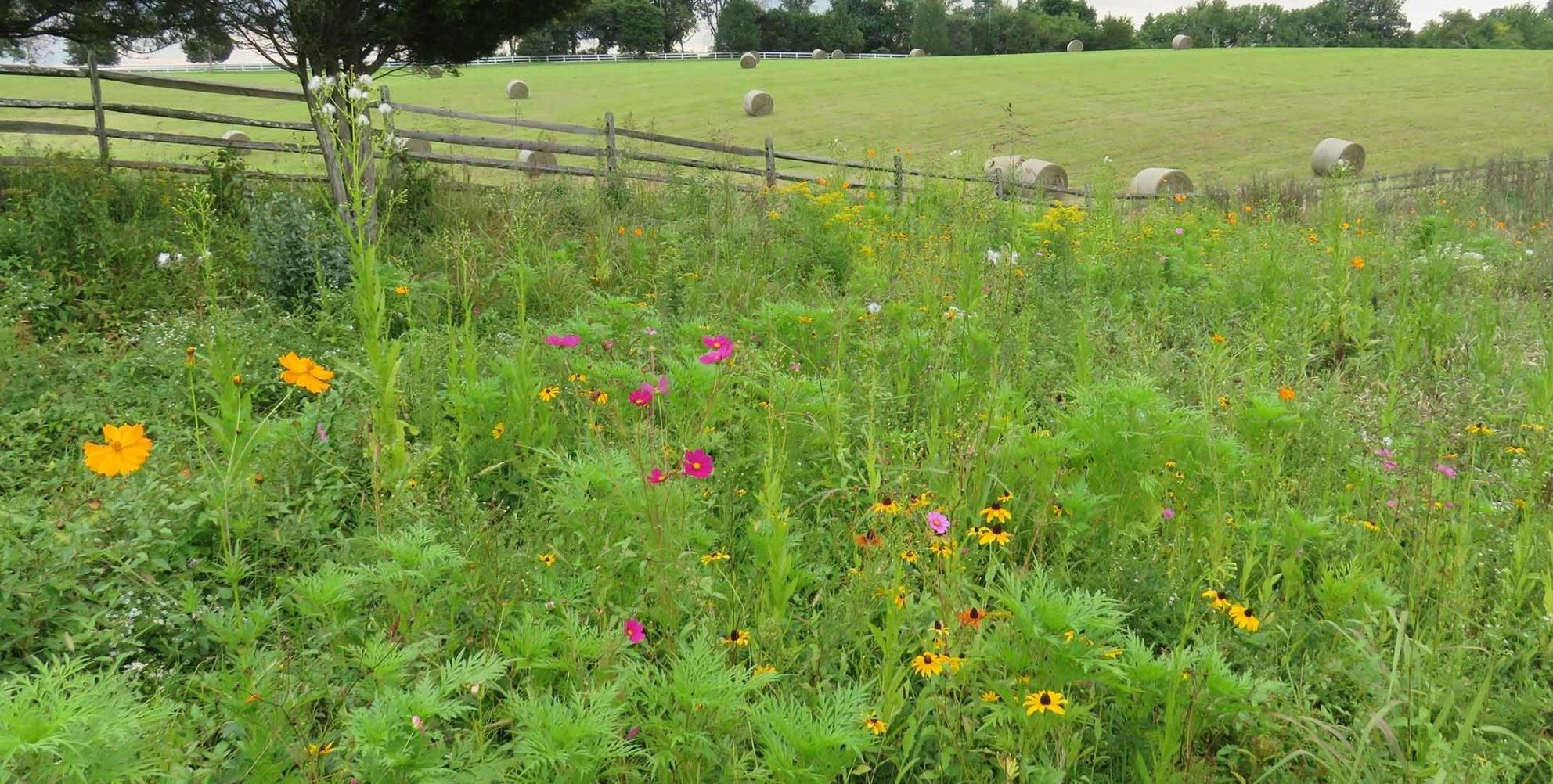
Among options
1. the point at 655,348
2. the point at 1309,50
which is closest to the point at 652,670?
the point at 655,348

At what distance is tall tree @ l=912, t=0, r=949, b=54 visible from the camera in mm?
60438

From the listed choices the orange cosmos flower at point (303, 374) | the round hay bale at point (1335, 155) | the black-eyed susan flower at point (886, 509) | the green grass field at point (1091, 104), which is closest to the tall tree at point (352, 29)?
the orange cosmos flower at point (303, 374)

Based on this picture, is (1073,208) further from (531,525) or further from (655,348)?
(531,525)

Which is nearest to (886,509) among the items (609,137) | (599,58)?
(609,137)

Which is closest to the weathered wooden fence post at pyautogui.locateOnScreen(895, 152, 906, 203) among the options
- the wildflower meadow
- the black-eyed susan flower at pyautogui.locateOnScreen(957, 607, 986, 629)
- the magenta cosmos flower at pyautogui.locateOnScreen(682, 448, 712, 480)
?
the wildflower meadow

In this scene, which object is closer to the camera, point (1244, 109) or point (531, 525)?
point (531, 525)

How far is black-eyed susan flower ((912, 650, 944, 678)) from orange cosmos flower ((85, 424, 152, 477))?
1569mm

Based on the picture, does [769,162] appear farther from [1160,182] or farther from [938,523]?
[938,523]

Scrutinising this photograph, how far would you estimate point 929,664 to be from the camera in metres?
1.60

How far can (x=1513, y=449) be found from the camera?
111 inches

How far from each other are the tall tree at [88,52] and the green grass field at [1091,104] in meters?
3.31

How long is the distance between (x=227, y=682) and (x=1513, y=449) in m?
3.53

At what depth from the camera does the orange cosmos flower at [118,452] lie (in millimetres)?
1733

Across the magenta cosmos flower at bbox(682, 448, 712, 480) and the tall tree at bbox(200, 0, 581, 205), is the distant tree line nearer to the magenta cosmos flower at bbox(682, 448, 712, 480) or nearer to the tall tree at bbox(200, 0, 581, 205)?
the tall tree at bbox(200, 0, 581, 205)
